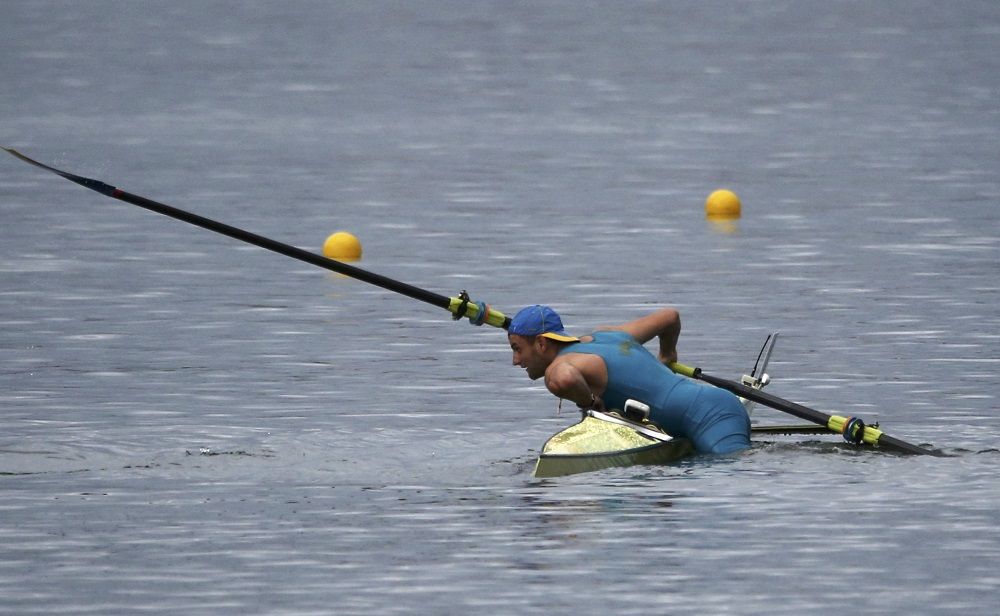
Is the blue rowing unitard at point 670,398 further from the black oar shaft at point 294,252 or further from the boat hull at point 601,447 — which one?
the black oar shaft at point 294,252

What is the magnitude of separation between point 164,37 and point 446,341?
4605cm

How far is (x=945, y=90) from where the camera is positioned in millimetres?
48719

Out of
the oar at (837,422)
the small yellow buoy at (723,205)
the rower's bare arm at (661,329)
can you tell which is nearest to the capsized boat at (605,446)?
the rower's bare arm at (661,329)

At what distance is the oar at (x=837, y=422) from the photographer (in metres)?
15.6

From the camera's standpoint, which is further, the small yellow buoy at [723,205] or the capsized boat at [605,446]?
the small yellow buoy at [723,205]

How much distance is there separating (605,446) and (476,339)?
721cm

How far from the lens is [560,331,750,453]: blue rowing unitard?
15.3m

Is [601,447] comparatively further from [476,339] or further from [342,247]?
[342,247]

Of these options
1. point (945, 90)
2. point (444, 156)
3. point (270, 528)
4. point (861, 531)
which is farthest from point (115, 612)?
point (945, 90)

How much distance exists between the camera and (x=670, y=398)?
1534cm

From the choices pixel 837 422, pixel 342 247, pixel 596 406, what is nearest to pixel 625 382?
pixel 596 406

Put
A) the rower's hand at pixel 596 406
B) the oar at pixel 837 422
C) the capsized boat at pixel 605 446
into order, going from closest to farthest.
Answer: the capsized boat at pixel 605 446 → the rower's hand at pixel 596 406 → the oar at pixel 837 422

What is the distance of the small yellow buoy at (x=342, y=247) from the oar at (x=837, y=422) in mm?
10814

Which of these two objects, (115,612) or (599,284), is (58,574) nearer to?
(115,612)
